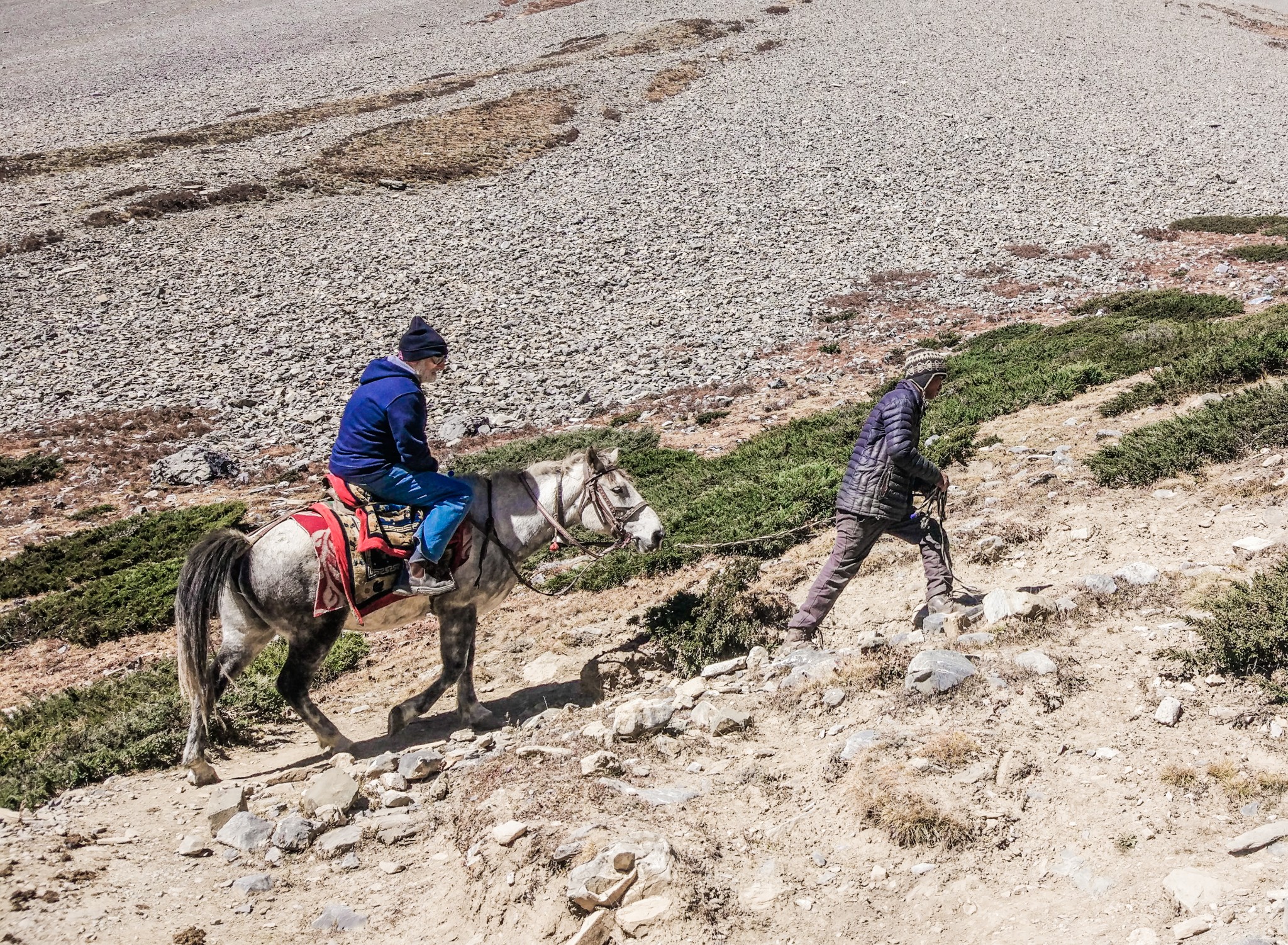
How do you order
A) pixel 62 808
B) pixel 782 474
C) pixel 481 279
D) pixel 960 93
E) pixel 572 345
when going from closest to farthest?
pixel 62 808 < pixel 782 474 < pixel 572 345 < pixel 481 279 < pixel 960 93

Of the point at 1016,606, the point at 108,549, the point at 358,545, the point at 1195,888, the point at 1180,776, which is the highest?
the point at 358,545

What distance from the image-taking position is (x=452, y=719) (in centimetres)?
912

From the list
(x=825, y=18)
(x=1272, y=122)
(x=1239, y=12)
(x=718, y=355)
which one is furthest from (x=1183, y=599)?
(x=1239, y=12)

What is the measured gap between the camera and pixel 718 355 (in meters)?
25.1

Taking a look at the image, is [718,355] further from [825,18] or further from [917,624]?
[825,18]

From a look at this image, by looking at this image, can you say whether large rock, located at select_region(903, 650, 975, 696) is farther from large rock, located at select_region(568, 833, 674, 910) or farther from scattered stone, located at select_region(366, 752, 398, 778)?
scattered stone, located at select_region(366, 752, 398, 778)

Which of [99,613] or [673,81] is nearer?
[99,613]

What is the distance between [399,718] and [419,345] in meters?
3.44

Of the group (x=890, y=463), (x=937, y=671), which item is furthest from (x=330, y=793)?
(x=890, y=463)

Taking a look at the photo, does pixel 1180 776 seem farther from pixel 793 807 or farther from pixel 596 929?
pixel 596 929

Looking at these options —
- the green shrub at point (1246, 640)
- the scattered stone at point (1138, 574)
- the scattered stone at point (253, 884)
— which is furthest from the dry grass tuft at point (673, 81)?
the scattered stone at point (253, 884)

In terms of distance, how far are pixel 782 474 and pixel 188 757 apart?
9072 mm

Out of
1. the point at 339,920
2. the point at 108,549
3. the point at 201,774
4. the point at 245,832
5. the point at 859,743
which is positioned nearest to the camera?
the point at 339,920

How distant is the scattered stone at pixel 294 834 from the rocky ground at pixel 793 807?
15 millimetres
